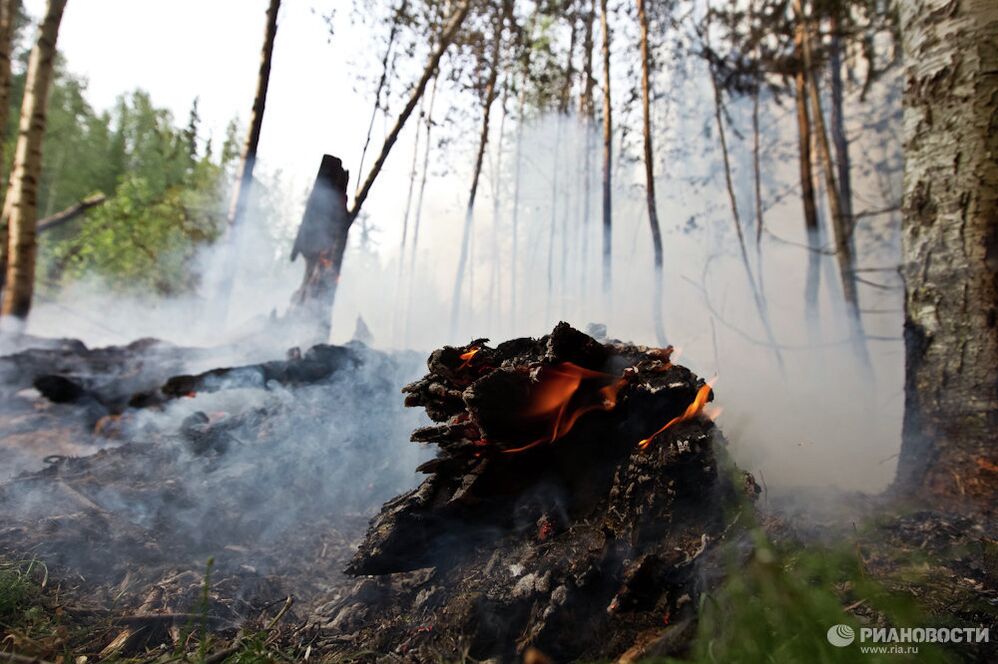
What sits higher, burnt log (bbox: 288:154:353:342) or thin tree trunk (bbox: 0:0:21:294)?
thin tree trunk (bbox: 0:0:21:294)

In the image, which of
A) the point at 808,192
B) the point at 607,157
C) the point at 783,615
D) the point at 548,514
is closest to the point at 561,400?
the point at 548,514

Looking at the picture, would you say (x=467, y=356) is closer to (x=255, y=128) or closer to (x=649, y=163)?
(x=255, y=128)

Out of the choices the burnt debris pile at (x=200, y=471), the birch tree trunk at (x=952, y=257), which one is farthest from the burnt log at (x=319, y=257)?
the birch tree trunk at (x=952, y=257)

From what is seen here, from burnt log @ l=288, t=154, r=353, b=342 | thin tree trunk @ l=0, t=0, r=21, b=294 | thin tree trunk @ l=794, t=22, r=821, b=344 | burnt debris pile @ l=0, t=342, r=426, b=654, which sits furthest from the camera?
thin tree trunk @ l=794, t=22, r=821, b=344

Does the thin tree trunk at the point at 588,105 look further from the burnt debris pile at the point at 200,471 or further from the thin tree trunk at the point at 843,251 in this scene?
the burnt debris pile at the point at 200,471

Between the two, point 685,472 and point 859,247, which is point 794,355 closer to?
point 859,247

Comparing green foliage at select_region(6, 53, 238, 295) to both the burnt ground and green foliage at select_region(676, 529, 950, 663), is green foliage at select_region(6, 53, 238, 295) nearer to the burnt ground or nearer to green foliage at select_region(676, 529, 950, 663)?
the burnt ground

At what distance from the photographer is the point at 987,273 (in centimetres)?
279

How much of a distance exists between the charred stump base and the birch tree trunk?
1803mm

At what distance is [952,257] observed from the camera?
2912mm

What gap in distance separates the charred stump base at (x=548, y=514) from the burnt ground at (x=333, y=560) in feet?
0.04

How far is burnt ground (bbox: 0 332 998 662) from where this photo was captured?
1.55 metres

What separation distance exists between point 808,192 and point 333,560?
9062 millimetres

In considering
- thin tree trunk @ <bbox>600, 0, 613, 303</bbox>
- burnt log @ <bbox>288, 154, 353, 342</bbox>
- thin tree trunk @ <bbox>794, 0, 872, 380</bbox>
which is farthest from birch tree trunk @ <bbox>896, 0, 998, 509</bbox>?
thin tree trunk @ <bbox>600, 0, 613, 303</bbox>
